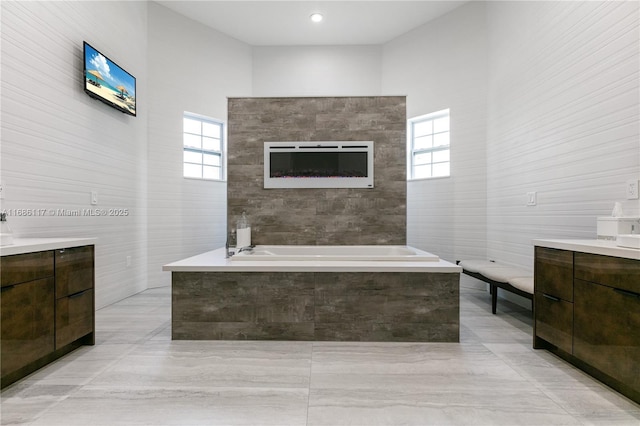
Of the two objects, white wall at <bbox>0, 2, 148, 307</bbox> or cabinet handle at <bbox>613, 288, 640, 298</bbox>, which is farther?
white wall at <bbox>0, 2, 148, 307</bbox>

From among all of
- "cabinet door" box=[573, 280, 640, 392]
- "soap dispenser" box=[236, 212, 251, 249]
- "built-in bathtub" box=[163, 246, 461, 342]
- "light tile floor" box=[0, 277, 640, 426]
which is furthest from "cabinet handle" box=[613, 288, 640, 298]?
"soap dispenser" box=[236, 212, 251, 249]

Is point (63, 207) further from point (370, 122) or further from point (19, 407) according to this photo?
point (370, 122)

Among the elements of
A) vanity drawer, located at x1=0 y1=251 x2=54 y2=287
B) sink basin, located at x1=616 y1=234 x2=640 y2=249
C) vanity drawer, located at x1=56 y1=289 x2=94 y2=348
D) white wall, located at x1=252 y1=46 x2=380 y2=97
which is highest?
white wall, located at x1=252 y1=46 x2=380 y2=97

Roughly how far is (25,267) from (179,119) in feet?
9.12

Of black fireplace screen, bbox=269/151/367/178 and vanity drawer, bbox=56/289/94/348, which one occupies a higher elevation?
black fireplace screen, bbox=269/151/367/178

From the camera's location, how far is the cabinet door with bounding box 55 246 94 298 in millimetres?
1909

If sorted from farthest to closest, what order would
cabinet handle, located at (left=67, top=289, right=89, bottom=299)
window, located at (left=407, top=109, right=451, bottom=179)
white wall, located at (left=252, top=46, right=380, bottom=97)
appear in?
white wall, located at (left=252, top=46, right=380, bottom=97)
window, located at (left=407, top=109, right=451, bottom=179)
cabinet handle, located at (left=67, top=289, right=89, bottom=299)

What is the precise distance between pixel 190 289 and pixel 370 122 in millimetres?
2472

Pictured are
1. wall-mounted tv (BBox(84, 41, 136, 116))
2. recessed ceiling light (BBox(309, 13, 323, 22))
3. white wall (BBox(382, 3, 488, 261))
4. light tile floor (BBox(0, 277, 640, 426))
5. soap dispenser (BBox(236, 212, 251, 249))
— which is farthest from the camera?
recessed ceiling light (BBox(309, 13, 323, 22))

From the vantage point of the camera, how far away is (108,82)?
3.04 metres

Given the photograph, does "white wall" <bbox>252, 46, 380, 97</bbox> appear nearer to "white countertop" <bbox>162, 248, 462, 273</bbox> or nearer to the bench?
the bench

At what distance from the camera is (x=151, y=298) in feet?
11.1

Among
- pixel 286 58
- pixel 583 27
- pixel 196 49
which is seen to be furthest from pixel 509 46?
pixel 196 49

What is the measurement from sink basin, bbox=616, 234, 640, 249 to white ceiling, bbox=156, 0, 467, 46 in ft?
11.1
